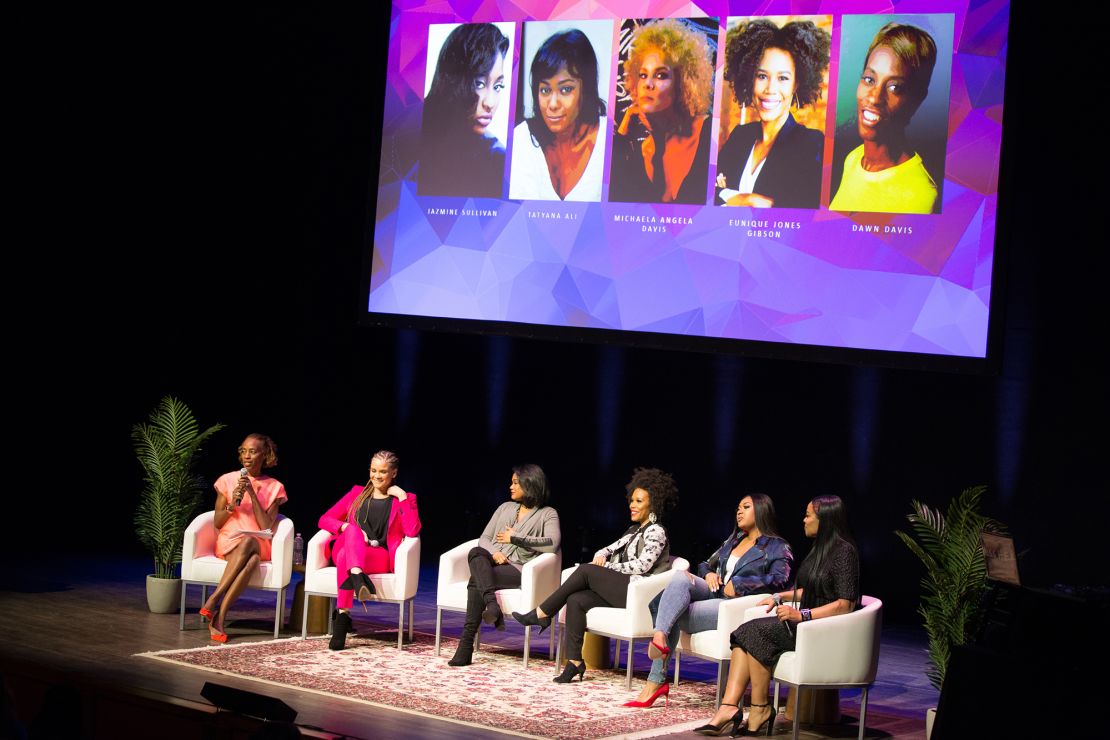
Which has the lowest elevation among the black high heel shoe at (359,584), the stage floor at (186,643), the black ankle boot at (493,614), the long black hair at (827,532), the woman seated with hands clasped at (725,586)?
the stage floor at (186,643)

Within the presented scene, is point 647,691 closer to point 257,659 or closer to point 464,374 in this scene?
point 257,659

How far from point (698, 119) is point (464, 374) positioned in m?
2.62

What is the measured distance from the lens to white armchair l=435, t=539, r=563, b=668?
6961 mm

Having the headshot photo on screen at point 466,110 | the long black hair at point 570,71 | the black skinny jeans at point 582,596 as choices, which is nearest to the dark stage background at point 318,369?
the headshot photo on screen at point 466,110

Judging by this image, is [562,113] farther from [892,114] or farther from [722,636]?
[722,636]

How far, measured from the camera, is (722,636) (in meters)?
6.16

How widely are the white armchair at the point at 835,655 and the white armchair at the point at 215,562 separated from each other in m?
2.61

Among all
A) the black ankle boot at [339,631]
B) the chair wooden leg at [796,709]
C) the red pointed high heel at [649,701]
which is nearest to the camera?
the chair wooden leg at [796,709]

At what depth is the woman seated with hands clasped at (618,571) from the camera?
264 inches

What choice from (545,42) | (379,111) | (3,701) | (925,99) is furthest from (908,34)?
(3,701)

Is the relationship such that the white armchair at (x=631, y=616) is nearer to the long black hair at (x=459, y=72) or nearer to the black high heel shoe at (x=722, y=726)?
the black high heel shoe at (x=722, y=726)

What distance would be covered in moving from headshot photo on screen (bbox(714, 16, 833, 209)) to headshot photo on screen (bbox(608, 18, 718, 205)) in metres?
0.13

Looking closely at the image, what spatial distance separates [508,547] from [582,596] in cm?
62

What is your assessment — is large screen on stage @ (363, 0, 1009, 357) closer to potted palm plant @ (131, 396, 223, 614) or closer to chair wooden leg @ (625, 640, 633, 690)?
potted palm plant @ (131, 396, 223, 614)
